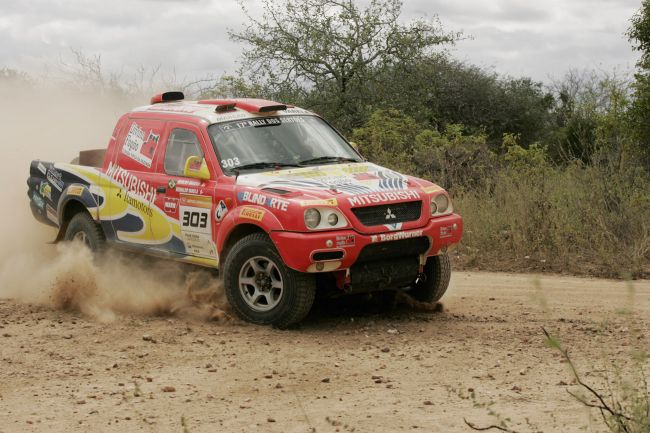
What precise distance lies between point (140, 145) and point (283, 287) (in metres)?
2.45

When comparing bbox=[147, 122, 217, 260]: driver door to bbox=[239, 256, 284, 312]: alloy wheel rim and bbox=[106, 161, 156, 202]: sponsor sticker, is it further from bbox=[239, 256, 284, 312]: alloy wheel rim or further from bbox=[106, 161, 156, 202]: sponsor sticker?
bbox=[239, 256, 284, 312]: alloy wheel rim

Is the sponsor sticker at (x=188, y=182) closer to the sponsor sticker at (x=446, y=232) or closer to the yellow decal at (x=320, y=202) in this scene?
the yellow decal at (x=320, y=202)

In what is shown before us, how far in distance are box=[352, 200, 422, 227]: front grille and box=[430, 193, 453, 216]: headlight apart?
23 cm

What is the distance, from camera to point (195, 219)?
8.98 m

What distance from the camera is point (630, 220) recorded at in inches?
476

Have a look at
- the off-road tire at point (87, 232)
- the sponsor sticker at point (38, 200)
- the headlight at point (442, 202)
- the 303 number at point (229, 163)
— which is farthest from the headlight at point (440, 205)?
the sponsor sticker at point (38, 200)

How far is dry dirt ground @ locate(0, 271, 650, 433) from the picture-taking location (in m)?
5.96

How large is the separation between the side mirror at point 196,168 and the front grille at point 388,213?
1524 mm

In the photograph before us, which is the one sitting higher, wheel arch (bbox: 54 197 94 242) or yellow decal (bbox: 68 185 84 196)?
yellow decal (bbox: 68 185 84 196)

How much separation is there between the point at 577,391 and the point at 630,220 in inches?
259

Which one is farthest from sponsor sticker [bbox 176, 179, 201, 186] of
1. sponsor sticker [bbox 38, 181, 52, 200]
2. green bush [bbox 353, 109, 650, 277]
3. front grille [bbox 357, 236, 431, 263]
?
green bush [bbox 353, 109, 650, 277]

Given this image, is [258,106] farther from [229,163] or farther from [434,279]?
[434,279]

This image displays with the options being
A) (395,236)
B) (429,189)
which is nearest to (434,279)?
(429,189)

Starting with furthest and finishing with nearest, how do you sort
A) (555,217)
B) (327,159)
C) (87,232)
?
(555,217) → (87,232) → (327,159)
